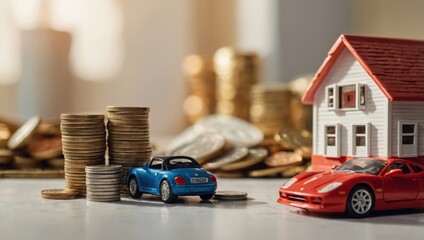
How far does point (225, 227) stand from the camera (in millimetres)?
4094

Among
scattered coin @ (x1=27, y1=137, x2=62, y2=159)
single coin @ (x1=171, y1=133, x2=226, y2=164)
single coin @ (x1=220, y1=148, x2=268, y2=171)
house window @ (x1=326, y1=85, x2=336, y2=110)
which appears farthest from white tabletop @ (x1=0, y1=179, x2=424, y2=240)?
scattered coin @ (x1=27, y1=137, x2=62, y2=159)

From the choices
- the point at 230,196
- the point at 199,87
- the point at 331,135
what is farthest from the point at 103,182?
the point at 199,87

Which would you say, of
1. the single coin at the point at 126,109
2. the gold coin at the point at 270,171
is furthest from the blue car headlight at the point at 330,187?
the gold coin at the point at 270,171

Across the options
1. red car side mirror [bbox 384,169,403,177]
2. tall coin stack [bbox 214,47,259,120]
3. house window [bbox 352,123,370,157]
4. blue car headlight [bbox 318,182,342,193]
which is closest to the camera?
blue car headlight [bbox 318,182,342,193]

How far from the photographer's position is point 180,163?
17.4 ft

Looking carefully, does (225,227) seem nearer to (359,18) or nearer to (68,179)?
(68,179)

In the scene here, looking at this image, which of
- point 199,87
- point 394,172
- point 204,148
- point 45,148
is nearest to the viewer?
point 394,172

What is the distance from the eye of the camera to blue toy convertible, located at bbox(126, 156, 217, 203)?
507 cm

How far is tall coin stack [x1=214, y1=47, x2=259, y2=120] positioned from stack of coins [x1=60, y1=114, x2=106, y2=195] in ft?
18.0

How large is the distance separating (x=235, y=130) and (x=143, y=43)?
13.9ft

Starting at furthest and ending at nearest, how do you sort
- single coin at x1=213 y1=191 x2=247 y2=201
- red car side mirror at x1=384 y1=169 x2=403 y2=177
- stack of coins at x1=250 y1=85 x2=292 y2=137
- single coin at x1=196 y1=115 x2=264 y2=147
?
stack of coins at x1=250 y1=85 x2=292 y2=137, single coin at x1=196 y1=115 x2=264 y2=147, single coin at x1=213 y1=191 x2=247 y2=201, red car side mirror at x1=384 y1=169 x2=403 y2=177

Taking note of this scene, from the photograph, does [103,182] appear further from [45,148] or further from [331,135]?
[45,148]

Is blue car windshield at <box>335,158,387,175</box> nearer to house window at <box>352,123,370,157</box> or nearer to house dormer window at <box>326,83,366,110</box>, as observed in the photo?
house window at <box>352,123,370,157</box>

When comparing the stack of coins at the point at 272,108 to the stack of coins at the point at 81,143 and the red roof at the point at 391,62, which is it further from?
the stack of coins at the point at 81,143
